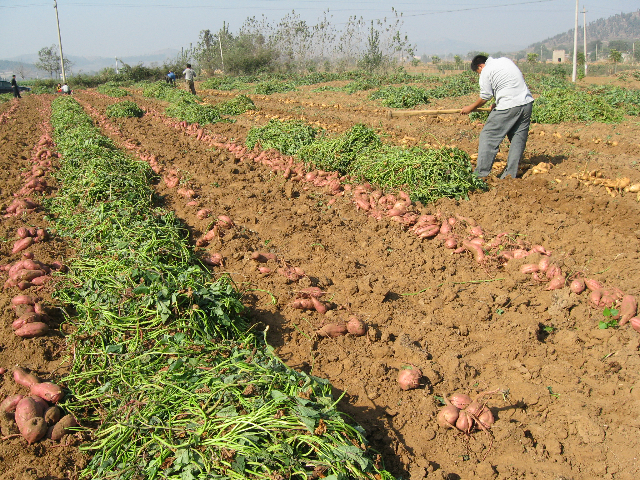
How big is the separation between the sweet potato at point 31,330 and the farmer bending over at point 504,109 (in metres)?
5.55

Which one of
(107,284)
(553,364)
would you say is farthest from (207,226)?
(553,364)

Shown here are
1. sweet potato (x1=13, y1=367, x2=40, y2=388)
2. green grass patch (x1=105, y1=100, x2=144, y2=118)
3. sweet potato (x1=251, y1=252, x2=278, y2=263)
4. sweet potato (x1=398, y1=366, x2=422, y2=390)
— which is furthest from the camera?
green grass patch (x1=105, y1=100, x2=144, y2=118)

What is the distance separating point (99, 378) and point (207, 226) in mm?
2497

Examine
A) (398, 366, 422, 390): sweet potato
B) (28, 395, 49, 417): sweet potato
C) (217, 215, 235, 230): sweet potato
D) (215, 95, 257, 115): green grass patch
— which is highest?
Answer: (215, 95, 257, 115): green grass patch

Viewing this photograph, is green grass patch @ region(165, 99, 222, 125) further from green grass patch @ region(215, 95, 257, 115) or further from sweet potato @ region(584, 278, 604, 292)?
sweet potato @ region(584, 278, 604, 292)

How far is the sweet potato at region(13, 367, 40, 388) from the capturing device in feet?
8.79

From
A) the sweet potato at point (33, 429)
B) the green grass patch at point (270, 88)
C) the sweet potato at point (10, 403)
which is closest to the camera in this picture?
the sweet potato at point (33, 429)

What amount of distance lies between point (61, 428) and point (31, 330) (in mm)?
1138

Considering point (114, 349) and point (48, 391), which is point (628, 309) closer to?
point (114, 349)

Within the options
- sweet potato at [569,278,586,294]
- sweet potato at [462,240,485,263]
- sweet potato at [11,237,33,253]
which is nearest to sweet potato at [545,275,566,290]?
sweet potato at [569,278,586,294]

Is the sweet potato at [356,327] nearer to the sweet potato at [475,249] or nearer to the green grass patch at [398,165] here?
the sweet potato at [475,249]

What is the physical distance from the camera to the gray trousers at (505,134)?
6094 mm

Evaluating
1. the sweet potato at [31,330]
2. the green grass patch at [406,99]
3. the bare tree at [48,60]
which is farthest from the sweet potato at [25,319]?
the bare tree at [48,60]

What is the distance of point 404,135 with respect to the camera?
923 cm
